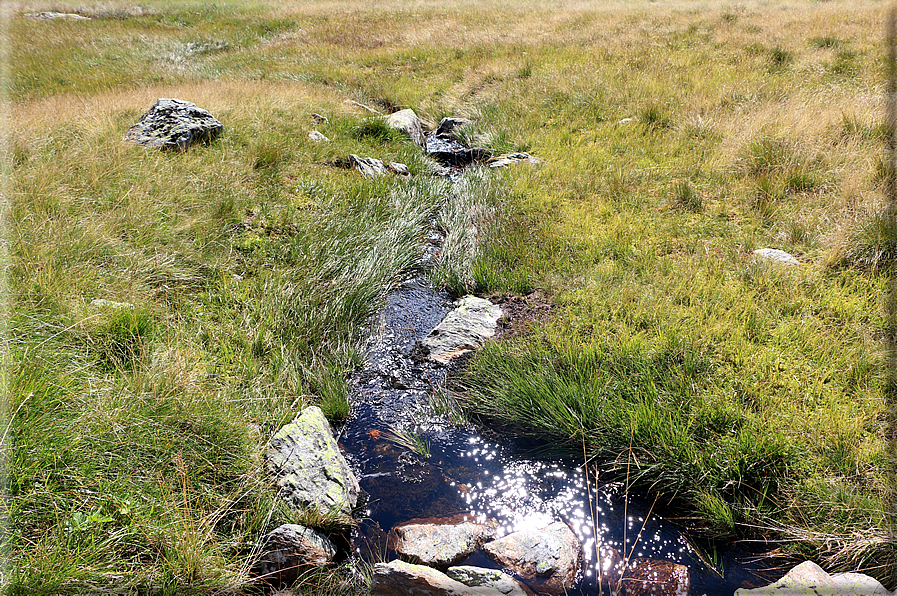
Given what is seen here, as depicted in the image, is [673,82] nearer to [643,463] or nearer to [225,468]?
[643,463]

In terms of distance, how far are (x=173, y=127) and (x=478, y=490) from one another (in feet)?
24.2

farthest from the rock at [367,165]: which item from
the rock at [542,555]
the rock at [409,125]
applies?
the rock at [542,555]

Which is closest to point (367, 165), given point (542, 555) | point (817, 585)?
point (542, 555)

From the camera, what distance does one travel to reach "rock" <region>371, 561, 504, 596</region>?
8.53ft

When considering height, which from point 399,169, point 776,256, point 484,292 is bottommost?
point 484,292

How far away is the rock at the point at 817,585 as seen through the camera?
7.72ft

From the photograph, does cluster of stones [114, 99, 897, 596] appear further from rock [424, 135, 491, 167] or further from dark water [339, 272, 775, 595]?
rock [424, 135, 491, 167]

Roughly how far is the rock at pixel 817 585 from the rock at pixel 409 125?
957cm

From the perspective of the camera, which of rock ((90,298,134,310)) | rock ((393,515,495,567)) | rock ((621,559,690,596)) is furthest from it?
rock ((90,298,134,310))

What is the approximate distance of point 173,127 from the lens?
7.42m

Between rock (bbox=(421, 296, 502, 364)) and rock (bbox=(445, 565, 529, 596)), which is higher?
rock (bbox=(421, 296, 502, 364))

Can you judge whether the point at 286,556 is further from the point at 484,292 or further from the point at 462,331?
the point at 484,292

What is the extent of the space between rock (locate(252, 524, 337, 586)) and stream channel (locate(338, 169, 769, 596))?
12.8 inches

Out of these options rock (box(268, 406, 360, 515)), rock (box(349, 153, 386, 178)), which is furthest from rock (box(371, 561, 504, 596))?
rock (box(349, 153, 386, 178))
